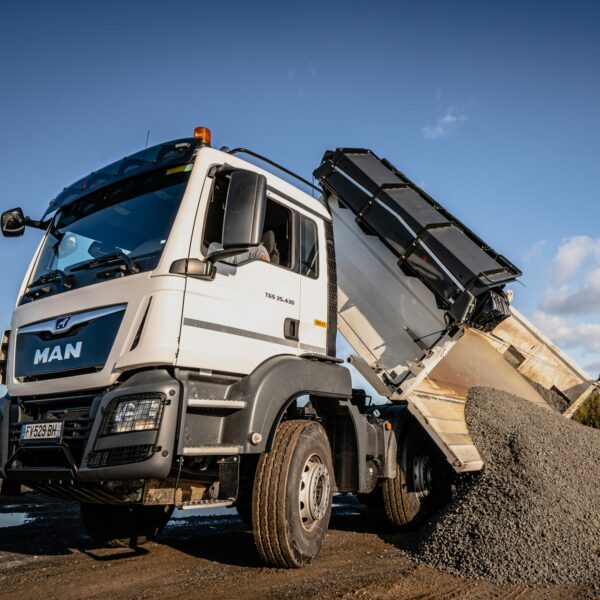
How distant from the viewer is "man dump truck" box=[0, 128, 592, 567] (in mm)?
3264

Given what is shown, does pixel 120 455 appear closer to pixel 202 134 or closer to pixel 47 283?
pixel 47 283

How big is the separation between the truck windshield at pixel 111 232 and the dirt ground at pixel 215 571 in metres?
1.91

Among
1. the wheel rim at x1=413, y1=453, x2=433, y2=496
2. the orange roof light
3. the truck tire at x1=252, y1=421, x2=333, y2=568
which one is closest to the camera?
the truck tire at x1=252, y1=421, x2=333, y2=568

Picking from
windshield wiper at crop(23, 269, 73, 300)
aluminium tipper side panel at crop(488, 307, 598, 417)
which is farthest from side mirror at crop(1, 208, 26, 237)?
aluminium tipper side panel at crop(488, 307, 598, 417)

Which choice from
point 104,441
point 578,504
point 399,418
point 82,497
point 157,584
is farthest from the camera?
point 399,418

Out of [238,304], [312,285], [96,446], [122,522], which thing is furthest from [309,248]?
[122,522]

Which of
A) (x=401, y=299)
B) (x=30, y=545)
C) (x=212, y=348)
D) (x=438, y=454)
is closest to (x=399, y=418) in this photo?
(x=438, y=454)

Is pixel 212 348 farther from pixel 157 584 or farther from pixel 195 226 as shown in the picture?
pixel 157 584

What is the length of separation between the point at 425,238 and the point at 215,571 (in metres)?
3.31

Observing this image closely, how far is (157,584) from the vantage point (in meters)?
3.61

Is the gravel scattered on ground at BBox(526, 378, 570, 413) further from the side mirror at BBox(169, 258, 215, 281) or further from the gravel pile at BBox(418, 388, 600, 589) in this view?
the side mirror at BBox(169, 258, 215, 281)

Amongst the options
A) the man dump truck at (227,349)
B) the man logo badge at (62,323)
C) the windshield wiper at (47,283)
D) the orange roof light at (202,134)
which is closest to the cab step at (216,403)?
the man dump truck at (227,349)

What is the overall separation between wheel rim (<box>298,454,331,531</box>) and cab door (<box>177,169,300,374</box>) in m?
0.82

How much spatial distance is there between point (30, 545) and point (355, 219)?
4201 millimetres
